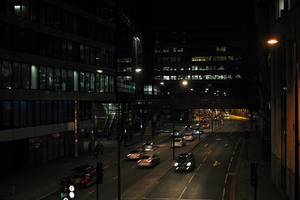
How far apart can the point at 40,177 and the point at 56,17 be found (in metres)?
19.2

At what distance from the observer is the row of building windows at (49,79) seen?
37906 mm

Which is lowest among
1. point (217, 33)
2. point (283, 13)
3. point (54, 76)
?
point (54, 76)

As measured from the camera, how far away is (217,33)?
15900cm

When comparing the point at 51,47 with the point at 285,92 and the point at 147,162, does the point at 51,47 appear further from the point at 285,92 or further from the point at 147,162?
the point at 285,92

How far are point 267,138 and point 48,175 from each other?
80.6 ft

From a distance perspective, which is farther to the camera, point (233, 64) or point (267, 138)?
point (233, 64)

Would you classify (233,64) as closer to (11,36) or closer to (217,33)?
(217,33)

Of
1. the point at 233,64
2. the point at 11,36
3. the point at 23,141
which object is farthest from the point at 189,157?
the point at 233,64

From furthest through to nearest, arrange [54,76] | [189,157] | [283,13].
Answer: [54,76] → [189,157] → [283,13]

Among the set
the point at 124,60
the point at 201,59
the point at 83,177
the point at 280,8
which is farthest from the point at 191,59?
the point at 83,177

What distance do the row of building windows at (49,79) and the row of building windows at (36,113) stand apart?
66.8 inches

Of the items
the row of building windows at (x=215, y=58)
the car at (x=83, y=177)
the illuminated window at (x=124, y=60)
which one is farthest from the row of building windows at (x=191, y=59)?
the car at (x=83, y=177)

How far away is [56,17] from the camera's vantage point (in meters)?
46.5

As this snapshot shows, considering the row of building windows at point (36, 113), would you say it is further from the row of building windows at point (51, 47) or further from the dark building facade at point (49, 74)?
the row of building windows at point (51, 47)
